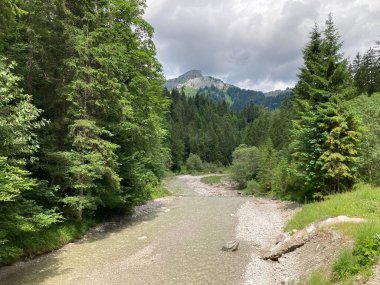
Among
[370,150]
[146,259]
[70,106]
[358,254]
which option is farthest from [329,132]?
[70,106]

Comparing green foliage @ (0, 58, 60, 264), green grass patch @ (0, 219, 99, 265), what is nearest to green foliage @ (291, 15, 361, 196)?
green grass patch @ (0, 219, 99, 265)

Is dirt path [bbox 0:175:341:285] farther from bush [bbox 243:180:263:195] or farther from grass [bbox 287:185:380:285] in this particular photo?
bush [bbox 243:180:263:195]

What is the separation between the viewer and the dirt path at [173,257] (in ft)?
40.8

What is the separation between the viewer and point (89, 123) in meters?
17.5

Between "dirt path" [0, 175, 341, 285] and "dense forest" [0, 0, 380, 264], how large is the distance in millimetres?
1458

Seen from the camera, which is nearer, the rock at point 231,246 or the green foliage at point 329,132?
the rock at point 231,246

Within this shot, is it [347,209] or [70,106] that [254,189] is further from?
[70,106]

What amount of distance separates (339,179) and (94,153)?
62.7 ft

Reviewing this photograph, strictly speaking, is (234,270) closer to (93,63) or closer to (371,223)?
(371,223)

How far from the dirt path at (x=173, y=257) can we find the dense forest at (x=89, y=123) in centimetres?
146

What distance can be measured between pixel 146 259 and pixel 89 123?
843cm

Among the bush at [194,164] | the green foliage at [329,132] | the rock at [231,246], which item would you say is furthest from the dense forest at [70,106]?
the bush at [194,164]

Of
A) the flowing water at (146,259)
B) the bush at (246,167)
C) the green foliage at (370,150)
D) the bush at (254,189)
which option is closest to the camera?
the flowing water at (146,259)

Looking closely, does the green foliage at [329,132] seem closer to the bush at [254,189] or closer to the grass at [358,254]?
the grass at [358,254]
